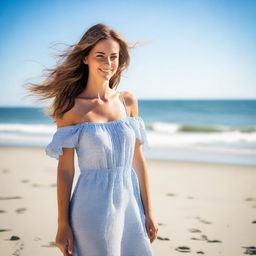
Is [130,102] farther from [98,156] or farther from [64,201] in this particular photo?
[64,201]

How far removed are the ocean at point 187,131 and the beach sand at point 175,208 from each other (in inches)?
90.8

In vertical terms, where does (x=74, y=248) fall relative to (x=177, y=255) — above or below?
above

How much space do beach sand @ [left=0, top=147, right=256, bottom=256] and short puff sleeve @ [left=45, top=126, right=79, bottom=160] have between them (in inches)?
87.8

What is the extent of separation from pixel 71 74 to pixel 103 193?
0.83 meters

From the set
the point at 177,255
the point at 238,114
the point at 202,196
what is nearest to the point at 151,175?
the point at 202,196

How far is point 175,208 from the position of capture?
586cm

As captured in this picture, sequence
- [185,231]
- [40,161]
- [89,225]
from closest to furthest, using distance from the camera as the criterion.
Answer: [89,225], [185,231], [40,161]

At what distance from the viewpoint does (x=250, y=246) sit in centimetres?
447

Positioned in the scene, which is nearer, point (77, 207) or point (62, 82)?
point (77, 207)

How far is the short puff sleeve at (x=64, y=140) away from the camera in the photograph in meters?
2.23

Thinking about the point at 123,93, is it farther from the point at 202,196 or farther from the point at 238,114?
the point at 238,114

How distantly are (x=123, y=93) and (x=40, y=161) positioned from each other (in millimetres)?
7577

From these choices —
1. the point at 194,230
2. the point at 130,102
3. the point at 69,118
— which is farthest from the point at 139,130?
the point at 194,230

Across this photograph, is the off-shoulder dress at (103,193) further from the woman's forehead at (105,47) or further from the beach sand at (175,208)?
the beach sand at (175,208)
